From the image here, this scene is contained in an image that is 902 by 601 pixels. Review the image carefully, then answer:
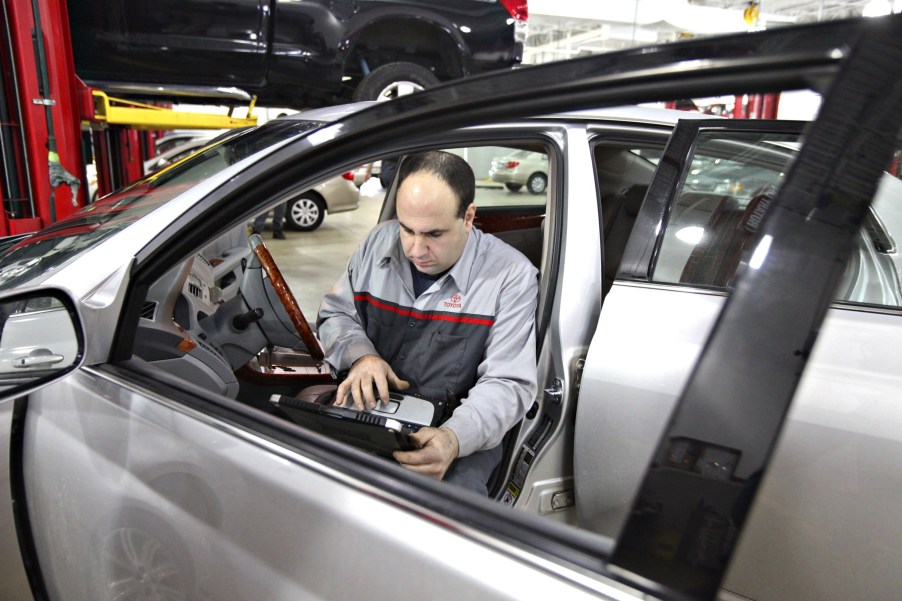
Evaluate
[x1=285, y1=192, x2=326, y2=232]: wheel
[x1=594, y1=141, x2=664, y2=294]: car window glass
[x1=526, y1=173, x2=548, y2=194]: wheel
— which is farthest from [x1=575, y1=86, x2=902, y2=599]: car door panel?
[x1=526, y1=173, x2=548, y2=194]: wheel

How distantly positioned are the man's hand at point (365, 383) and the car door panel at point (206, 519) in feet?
1.99

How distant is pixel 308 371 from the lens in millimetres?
2354

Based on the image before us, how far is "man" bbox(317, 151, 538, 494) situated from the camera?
1.54 metres

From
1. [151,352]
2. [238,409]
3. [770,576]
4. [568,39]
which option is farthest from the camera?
[568,39]

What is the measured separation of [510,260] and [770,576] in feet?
3.19

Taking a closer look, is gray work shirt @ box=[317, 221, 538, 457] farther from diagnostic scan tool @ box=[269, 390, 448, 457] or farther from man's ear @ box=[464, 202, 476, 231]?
diagnostic scan tool @ box=[269, 390, 448, 457]

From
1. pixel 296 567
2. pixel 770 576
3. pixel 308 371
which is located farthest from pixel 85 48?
pixel 770 576

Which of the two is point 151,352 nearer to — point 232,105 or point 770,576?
point 770,576

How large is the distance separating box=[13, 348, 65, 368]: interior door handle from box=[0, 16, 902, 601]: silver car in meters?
0.02

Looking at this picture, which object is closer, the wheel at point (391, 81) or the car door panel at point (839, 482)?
the car door panel at point (839, 482)

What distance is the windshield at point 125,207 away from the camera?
1254 mm

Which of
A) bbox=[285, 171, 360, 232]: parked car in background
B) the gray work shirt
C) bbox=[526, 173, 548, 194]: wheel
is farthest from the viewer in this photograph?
bbox=[526, 173, 548, 194]: wheel

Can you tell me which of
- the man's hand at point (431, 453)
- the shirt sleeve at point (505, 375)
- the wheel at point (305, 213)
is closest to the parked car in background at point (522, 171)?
the wheel at point (305, 213)

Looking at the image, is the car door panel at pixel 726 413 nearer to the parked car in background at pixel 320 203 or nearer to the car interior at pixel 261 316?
the car interior at pixel 261 316
